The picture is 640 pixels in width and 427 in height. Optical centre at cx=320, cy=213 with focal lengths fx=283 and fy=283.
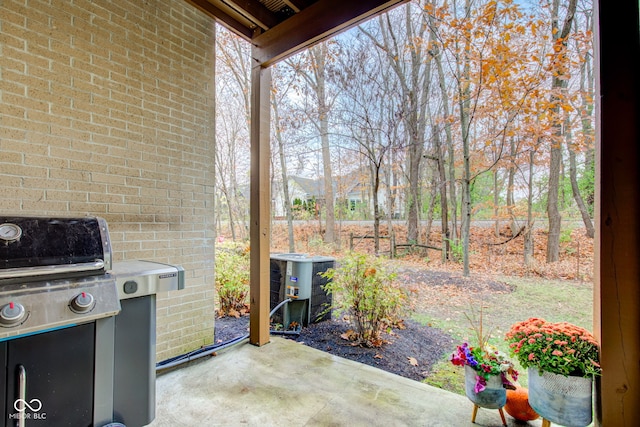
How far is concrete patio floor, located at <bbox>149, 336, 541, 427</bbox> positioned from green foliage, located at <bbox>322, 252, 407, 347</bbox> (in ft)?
1.83

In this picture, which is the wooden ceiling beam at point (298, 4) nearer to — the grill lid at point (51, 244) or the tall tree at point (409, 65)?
the grill lid at point (51, 244)

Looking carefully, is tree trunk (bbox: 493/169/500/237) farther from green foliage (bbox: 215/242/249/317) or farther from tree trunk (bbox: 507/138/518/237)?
green foliage (bbox: 215/242/249/317)

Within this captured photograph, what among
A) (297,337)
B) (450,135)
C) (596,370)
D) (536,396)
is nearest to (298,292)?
(297,337)

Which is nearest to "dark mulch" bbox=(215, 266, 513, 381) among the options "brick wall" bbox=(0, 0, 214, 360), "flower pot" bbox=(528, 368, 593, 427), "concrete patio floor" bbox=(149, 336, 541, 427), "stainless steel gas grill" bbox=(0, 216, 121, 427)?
"concrete patio floor" bbox=(149, 336, 541, 427)

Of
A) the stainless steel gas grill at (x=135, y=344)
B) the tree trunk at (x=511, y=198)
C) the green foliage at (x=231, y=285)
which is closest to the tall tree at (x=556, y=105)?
the tree trunk at (x=511, y=198)

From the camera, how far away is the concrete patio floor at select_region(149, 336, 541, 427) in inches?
71.2

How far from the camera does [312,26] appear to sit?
7.86ft

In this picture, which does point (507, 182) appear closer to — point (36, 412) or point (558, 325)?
point (558, 325)

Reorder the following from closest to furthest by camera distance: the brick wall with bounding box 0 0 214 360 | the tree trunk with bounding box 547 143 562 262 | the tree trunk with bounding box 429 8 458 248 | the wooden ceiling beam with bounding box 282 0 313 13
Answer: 1. the brick wall with bounding box 0 0 214 360
2. the wooden ceiling beam with bounding box 282 0 313 13
3. the tree trunk with bounding box 547 143 562 262
4. the tree trunk with bounding box 429 8 458 248

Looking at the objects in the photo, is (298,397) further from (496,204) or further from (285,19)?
(496,204)

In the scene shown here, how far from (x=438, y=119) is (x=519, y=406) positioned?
5.94 m

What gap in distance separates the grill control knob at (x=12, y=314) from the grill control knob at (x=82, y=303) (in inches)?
5.5

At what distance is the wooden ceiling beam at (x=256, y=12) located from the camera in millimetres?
2484

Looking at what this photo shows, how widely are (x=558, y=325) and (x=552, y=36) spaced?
528cm
